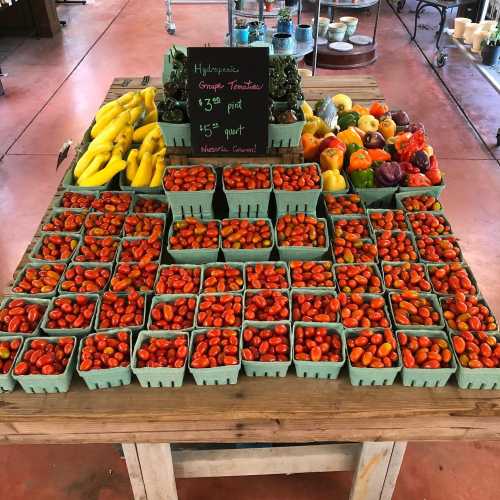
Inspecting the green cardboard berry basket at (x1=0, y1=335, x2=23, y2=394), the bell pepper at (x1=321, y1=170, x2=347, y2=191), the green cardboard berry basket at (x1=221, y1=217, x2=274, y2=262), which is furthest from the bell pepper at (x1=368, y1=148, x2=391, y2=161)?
the green cardboard berry basket at (x1=0, y1=335, x2=23, y2=394)

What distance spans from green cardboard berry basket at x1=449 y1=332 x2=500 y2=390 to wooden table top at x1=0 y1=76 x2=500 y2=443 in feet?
0.08

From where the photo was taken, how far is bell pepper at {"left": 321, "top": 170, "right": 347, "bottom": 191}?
2523mm

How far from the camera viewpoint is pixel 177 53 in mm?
2924

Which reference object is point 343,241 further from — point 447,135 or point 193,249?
point 447,135

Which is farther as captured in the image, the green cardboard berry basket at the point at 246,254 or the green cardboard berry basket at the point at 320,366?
the green cardboard berry basket at the point at 246,254

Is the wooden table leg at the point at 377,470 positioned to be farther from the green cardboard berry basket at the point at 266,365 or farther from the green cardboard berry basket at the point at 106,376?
the green cardboard berry basket at the point at 106,376

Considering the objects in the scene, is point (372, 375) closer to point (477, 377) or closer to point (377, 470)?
point (477, 377)

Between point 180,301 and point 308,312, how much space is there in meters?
0.48

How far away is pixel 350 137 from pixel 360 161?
33cm

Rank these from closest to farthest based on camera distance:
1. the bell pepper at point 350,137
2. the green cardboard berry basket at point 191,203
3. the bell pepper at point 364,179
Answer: the green cardboard berry basket at point 191,203 → the bell pepper at point 364,179 → the bell pepper at point 350,137

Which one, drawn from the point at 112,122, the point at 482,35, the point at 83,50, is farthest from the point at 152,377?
the point at 83,50

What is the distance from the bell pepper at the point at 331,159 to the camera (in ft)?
8.57

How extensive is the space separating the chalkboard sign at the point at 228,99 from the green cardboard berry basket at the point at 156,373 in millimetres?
897

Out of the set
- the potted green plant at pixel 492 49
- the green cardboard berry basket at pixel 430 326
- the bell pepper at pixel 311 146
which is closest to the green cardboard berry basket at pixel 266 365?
the green cardboard berry basket at pixel 430 326
